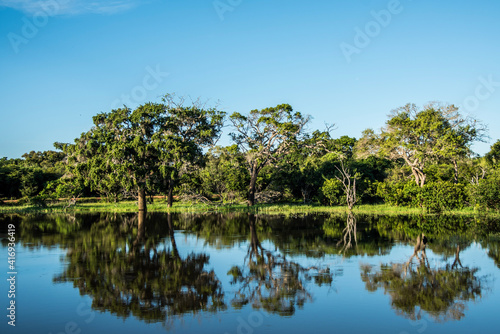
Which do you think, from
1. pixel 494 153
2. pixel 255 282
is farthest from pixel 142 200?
pixel 494 153

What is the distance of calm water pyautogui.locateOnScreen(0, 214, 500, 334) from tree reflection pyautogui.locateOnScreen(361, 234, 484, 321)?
0.10 feet

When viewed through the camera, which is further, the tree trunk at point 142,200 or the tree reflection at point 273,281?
the tree trunk at point 142,200

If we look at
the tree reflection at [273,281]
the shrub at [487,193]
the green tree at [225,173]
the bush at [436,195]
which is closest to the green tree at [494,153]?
the bush at [436,195]

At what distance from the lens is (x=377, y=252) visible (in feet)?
52.7

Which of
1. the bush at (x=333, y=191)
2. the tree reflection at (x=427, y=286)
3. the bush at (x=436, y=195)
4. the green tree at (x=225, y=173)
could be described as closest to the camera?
the tree reflection at (x=427, y=286)

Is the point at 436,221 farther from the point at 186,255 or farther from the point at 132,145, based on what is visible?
the point at 132,145

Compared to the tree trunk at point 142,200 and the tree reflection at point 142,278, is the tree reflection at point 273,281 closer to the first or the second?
the tree reflection at point 142,278

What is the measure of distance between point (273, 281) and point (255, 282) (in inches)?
19.8

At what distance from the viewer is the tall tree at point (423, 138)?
3600 centimetres

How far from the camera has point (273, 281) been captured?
38.7ft

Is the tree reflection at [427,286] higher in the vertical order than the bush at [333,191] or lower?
lower

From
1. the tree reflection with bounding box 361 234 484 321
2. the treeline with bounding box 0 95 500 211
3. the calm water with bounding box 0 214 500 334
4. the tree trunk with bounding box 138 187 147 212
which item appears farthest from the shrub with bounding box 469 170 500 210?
the tree trunk with bounding box 138 187 147 212

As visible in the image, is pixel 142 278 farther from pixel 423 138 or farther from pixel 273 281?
pixel 423 138

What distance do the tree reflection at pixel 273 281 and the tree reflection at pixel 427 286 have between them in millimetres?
1650
